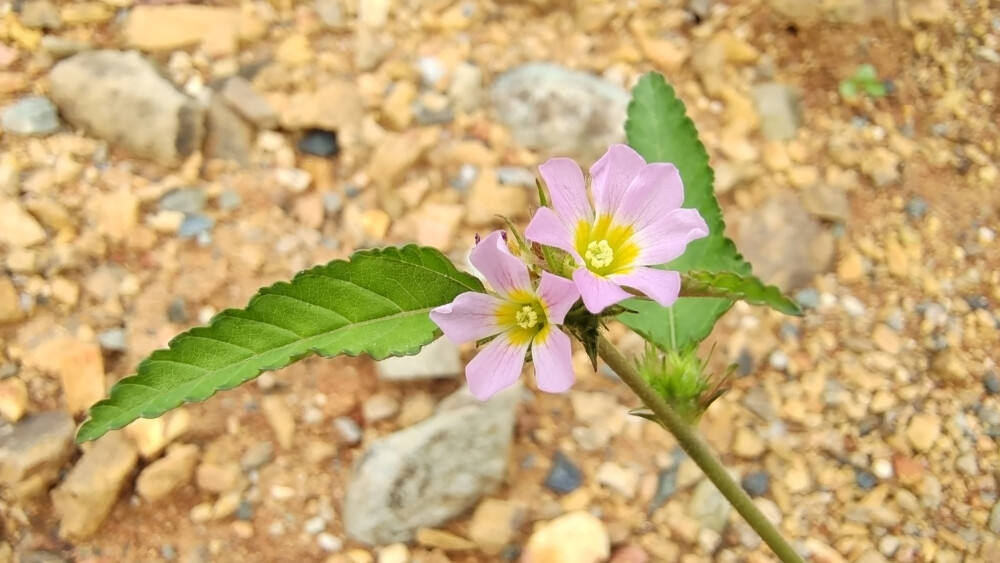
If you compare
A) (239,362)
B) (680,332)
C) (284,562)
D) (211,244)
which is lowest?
(284,562)

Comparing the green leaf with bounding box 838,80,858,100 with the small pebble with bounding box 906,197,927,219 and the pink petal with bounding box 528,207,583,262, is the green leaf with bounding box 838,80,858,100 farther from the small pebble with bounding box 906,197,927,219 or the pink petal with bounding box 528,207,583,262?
the pink petal with bounding box 528,207,583,262

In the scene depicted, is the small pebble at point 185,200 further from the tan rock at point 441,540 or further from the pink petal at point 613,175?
the pink petal at point 613,175

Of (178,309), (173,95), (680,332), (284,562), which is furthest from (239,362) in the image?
(173,95)

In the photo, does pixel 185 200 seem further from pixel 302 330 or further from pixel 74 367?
pixel 302 330

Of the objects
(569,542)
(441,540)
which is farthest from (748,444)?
(441,540)

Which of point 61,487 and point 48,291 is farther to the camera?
point 48,291

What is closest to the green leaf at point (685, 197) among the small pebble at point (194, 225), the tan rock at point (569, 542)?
the tan rock at point (569, 542)

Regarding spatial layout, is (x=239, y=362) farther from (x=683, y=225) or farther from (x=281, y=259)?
(x=281, y=259)
